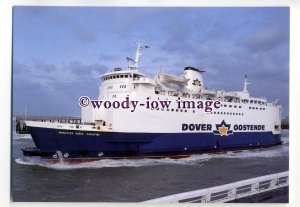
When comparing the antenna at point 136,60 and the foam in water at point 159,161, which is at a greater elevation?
the antenna at point 136,60

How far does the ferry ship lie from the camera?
9.16ft

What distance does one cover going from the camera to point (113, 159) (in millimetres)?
2846

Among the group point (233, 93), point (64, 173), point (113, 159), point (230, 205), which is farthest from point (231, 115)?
point (64, 173)

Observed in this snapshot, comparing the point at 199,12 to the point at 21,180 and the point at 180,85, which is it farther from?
the point at 21,180

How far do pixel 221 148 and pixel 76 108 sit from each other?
1.17 m

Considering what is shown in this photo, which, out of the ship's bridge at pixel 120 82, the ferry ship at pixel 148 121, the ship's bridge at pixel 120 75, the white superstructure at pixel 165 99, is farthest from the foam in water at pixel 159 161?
the ship's bridge at pixel 120 75

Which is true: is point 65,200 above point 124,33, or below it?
below

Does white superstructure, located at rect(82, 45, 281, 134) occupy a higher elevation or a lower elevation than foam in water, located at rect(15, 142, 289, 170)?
higher

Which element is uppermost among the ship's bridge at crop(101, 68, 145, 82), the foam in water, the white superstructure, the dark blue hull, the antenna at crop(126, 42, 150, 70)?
the antenna at crop(126, 42, 150, 70)

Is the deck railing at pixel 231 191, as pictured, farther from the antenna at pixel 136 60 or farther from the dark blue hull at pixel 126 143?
the antenna at pixel 136 60

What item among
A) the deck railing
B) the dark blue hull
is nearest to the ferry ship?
the dark blue hull

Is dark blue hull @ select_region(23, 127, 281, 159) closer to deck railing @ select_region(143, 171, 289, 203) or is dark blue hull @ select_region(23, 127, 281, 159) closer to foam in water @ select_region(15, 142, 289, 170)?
foam in water @ select_region(15, 142, 289, 170)

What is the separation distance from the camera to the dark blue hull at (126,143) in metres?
2.80

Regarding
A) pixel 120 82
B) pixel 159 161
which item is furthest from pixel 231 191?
pixel 120 82
